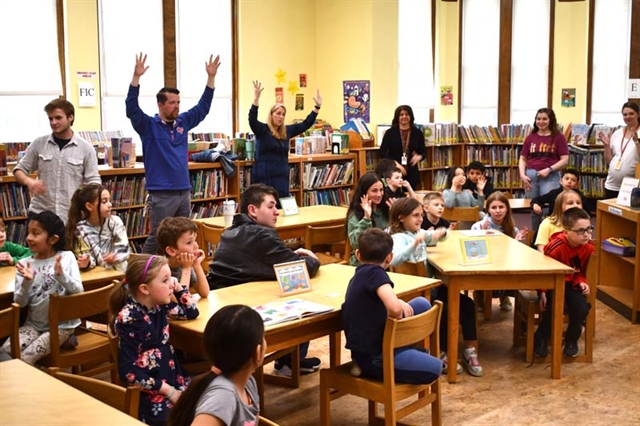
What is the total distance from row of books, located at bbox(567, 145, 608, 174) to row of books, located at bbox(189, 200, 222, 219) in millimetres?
5561

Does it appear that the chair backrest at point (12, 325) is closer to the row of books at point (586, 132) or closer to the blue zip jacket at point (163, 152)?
the blue zip jacket at point (163, 152)

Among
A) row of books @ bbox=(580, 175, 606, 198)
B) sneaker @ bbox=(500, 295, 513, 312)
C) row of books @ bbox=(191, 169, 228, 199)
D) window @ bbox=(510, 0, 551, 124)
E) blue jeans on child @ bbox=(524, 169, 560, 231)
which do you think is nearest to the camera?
sneaker @ bbox=(500, 295, 513, 312)

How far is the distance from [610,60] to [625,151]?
523cm

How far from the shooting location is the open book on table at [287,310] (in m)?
3.49

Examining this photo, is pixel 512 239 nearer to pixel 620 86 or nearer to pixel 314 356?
pixel 314 356

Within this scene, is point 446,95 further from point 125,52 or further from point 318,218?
point 318,218

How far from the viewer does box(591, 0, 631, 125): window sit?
490 inches

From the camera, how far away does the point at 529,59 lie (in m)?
13.0

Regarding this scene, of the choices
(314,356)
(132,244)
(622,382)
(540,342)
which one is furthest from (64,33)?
(622,382)

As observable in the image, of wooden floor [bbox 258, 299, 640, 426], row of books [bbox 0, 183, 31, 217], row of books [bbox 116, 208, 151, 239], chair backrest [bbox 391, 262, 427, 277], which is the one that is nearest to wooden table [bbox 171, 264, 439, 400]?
wooden floor [bbox 258, 299, 640, 426]

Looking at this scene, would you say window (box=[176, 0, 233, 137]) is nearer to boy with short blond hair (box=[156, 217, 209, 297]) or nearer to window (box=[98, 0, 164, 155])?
window (box=[98, 0, 164, 155])

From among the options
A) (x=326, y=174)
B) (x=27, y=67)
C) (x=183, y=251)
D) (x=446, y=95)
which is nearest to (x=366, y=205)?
(x=183, y=251)

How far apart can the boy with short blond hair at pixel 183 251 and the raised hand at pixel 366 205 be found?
1824mm

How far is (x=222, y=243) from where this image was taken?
434cm
